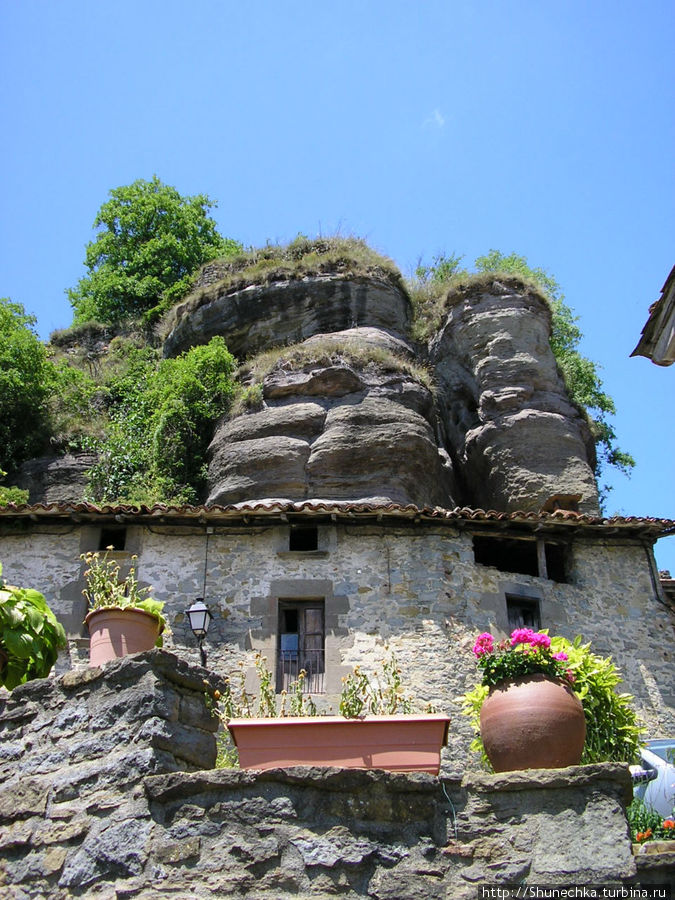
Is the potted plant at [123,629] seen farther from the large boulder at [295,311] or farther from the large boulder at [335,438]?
the large boulder at [295,311]

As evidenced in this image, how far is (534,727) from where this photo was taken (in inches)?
243

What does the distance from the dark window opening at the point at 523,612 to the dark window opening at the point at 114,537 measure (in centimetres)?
603

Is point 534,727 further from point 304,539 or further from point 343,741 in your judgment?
point 304,539

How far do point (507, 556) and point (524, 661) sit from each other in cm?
1004

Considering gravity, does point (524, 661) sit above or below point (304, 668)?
below

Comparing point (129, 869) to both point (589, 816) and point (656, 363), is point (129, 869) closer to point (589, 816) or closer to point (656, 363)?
point (589, 816)

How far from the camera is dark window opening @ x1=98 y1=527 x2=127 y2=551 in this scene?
49.6ft

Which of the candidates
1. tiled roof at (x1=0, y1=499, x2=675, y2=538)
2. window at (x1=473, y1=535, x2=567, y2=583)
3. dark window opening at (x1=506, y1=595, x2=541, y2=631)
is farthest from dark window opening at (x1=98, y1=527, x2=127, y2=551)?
dark window opening at (x1=506, y1=595, x2=541, y2=631)

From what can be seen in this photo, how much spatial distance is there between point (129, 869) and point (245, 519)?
962cm

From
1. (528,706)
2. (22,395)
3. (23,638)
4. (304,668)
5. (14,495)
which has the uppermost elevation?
(22,395)

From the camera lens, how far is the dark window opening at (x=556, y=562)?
52.4 feet

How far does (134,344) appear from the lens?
94.3 feet

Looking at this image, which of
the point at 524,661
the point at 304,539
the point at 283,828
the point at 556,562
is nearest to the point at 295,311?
the point at 304,539

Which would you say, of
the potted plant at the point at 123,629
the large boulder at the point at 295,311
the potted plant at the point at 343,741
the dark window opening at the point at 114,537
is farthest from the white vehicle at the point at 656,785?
the large boulder at the point at 295,311
